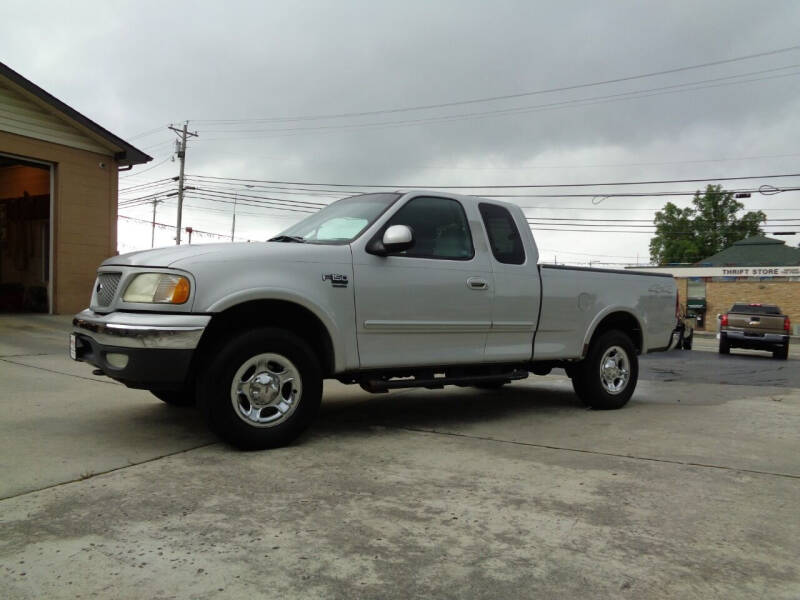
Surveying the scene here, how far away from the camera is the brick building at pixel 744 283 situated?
129 ft

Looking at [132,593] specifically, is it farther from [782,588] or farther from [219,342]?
[782,588]

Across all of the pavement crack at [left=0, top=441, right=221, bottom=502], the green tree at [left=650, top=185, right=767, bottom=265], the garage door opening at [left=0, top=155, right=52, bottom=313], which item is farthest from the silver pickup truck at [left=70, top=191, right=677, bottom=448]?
the green tree at [left=650, top=185, right=767, bottom=265]

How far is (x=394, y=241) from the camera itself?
15.7ft

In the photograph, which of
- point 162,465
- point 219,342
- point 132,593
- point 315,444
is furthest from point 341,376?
point 132,593

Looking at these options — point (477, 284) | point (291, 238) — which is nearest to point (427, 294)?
point (477, 284)

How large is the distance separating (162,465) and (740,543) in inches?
128

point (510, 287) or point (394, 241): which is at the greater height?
point (394, 241)

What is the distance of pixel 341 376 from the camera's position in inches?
196

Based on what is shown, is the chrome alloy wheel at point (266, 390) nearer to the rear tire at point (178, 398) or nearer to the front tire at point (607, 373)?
the rear tire at point (178, 398)

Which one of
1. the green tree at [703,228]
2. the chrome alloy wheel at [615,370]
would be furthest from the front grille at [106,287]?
the green tree at [703,228]

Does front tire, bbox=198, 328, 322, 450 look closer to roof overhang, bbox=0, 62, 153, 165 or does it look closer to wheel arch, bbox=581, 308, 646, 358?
wheel arch, bbox=581, 308, 646, 358

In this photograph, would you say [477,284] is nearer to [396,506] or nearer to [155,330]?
[396,506]

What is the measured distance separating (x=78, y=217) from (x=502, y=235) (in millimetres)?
12884

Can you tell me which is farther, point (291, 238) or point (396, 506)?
point (291, 238)
